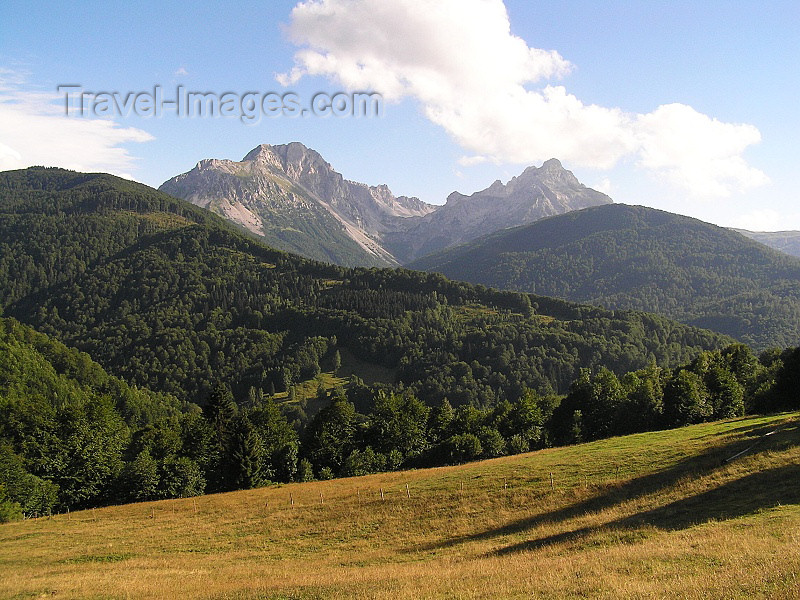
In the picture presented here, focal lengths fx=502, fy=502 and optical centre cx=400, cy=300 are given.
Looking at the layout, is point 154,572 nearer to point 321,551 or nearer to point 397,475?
point 321,551

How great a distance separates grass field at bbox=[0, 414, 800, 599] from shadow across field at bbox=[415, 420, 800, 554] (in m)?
0.20

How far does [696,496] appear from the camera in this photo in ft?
117

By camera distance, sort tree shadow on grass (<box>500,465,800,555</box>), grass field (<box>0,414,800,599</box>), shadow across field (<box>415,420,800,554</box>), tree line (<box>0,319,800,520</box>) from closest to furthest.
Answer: grass field (<box>0,414,800,599</box>) → tree shadow on grass (<box>500,465,800,555</box>) → shadow across field (<box>415,420,800,554</box>) → tree line (<box>0,319,800,520</box>)

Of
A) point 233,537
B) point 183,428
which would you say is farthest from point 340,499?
point 183,428

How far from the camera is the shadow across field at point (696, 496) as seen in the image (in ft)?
102

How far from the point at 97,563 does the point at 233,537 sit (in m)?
11.1

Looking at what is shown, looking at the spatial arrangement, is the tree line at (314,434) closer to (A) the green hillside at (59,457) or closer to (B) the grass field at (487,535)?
(A) the green hillside at (59,457)

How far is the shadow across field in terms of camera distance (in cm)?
3105

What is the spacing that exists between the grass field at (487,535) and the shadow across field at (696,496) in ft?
0.66

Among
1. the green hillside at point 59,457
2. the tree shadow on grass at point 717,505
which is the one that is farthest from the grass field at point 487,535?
the green hillside at point 59,457

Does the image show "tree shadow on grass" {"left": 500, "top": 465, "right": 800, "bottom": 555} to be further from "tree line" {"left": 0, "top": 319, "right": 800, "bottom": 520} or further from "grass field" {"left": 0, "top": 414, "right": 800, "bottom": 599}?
"tree line" {"left": 0, "top": 319, "right": 800, "bottom": 520}

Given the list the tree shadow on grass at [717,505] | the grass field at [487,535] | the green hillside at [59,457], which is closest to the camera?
the grass field at [487,535]

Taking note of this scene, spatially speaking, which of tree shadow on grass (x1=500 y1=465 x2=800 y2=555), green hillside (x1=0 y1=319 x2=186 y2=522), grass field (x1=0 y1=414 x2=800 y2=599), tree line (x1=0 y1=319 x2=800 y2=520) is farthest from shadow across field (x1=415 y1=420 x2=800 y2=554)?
green hillside (x1=0 y1=319 x2=186 y2=522)

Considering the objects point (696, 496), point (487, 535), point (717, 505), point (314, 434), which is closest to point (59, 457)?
point (314, 434)
